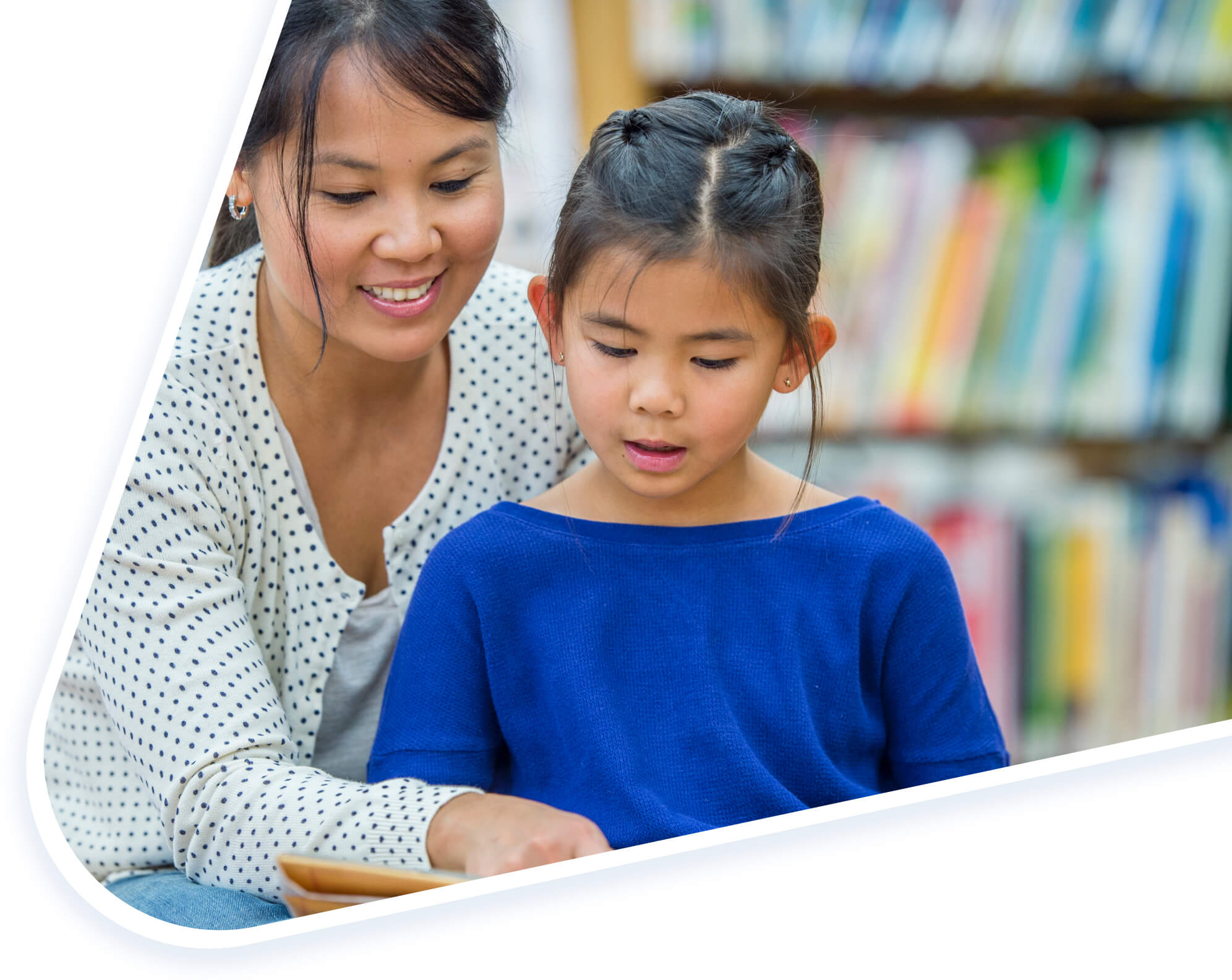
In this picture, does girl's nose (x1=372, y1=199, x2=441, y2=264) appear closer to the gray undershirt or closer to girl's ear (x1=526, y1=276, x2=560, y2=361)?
girl's ear (x1=526, y1=276, x2=560, y2=361)

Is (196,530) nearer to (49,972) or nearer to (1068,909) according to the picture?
(49,972)

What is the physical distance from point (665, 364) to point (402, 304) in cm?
22

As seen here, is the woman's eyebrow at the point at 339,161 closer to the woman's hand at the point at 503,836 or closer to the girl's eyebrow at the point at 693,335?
the girl's eyebrow at the point at 693,335

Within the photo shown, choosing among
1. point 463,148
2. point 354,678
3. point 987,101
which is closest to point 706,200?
point 463,148

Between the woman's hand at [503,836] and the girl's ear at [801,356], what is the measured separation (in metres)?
0.33

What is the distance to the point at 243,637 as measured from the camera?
3.01ft

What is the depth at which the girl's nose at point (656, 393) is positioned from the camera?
80 centimetres

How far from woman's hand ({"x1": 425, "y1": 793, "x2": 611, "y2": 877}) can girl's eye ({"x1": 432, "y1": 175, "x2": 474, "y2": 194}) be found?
427 mm

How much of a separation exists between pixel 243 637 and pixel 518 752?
8.8 inches

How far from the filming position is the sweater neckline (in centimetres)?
92

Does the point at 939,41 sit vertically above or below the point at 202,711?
above

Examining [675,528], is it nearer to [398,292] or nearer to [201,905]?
[398,292]

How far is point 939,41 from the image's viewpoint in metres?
1.49

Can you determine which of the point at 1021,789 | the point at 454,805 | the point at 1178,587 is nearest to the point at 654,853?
the point at 454,805
